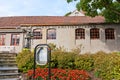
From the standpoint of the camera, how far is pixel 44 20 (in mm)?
29500

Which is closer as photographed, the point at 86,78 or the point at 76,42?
the point at 86,78

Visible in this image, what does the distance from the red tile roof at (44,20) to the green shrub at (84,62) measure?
11480mm

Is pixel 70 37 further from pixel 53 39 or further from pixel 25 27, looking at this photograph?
pixel 25 27

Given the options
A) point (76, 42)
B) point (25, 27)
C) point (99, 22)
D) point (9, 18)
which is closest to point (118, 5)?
point (99, 22)

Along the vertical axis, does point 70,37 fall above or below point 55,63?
above

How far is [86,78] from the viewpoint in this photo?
39.7 feet

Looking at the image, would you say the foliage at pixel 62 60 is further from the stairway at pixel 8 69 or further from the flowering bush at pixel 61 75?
the flowering bush at pixel 61 75

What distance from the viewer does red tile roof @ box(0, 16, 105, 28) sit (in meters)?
27.1

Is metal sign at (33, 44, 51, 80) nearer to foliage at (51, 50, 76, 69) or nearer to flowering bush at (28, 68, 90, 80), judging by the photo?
flowering bush at (28, 68, 90, 80)

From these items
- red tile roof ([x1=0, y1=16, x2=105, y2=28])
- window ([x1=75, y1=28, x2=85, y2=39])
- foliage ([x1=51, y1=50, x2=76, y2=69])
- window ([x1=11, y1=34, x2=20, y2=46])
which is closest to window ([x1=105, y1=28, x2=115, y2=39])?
red tile roof ([x1=0, y1=16, x2=105, y2=28])

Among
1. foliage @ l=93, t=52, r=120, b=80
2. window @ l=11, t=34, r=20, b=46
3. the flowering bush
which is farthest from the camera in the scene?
window @ l=11, t=34, r=20, b=46

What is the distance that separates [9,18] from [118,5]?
16.3 m

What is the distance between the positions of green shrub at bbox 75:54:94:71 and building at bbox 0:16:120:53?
10659 mm

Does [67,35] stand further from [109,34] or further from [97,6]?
[97,6]
